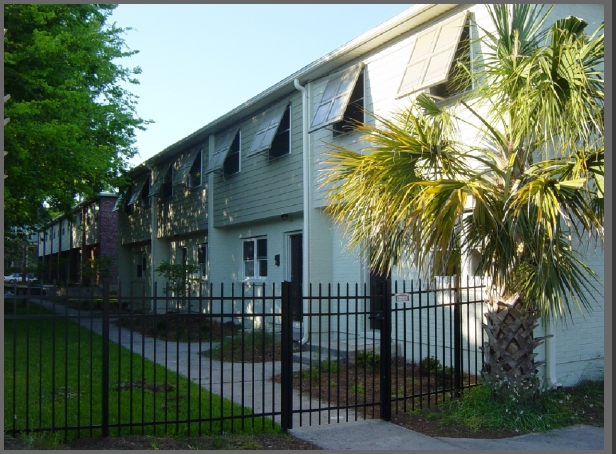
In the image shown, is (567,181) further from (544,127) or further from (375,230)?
(375,230)

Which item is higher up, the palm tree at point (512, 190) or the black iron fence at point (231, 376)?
the palm tree at point (512, 190)

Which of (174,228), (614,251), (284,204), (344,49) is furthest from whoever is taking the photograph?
(174,228)

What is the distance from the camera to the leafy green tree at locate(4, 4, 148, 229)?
14.2 metres

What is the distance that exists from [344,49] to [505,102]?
5.66 m

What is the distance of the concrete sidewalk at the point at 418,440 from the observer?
6844 millimetres


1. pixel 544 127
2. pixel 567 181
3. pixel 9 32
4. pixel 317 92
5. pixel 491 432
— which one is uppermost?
pixel 9 32

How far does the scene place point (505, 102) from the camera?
7.86 meters

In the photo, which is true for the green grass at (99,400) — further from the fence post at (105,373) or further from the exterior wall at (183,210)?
the exterior wall at (183,210)

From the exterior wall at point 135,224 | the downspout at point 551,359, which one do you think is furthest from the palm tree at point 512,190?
the exterior wall at point 135,224

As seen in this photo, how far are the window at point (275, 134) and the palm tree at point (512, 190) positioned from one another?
724 cm

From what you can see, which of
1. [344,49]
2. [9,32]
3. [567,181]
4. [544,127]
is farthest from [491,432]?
[9,32]

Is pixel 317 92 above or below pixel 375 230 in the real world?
above

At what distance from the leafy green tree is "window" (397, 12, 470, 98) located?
775 cm

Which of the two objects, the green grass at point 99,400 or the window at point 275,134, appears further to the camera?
the window at point 275,134
